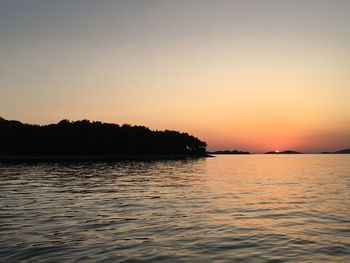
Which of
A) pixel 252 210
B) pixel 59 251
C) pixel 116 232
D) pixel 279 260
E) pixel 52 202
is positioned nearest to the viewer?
pixel 279 260

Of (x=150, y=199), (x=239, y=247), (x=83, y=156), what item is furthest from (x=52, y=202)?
(x=83, y=156)

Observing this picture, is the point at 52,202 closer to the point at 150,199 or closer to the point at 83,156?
the point at 150,199

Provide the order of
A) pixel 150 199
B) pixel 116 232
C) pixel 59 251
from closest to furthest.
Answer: pixel 59 251 < pixel 116 232 < pixel 150 199

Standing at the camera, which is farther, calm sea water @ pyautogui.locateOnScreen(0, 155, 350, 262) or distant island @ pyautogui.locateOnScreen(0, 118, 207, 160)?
distant island @ pyautogui.locateOnScreen(0, 118, 207, 160)

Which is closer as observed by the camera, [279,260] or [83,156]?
[279,260]

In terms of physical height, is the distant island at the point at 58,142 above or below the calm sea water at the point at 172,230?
above

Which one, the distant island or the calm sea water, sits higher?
the distant island

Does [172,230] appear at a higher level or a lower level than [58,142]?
lower

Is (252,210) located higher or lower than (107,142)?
lower

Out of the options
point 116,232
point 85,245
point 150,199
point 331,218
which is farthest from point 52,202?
point 331,218

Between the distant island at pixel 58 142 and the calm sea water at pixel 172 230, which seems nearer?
the calm sea water at pixel 172 230

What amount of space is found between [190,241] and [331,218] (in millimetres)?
11100

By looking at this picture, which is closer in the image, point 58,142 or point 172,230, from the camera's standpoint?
point 172,230

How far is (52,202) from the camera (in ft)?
95.1
